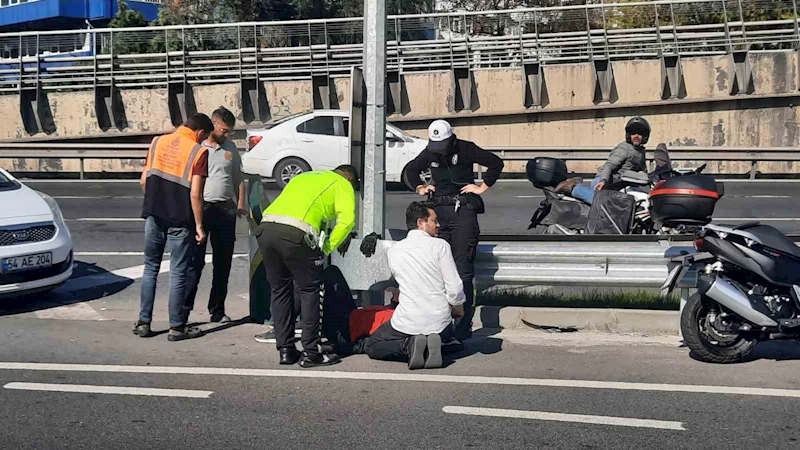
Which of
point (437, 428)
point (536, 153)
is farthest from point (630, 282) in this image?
point (536, 153)

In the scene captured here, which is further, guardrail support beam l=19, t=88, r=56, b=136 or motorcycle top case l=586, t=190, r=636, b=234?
guardrail support beam l=19, t=88, r=56, b=136

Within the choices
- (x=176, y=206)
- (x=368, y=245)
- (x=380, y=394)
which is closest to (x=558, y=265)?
(x=368, y=245)

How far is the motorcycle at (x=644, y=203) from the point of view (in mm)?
7766

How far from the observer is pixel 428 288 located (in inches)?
280

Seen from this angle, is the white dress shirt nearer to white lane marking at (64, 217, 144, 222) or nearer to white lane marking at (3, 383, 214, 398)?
white lane marking at (3, 383, 214, 398)

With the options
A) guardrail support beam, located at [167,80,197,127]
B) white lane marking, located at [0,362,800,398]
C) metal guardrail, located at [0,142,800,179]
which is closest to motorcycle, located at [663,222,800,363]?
white lane marking, located at [0,362,800,398]

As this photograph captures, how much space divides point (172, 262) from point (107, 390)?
171 cm

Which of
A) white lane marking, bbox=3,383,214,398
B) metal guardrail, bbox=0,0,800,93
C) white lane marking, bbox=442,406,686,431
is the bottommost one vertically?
white lane marking, bbox=442,406,686,431

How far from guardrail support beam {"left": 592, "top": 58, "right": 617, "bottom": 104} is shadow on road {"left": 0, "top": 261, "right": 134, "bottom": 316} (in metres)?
17.0

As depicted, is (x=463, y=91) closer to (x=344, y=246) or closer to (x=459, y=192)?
(x=459, y=192)

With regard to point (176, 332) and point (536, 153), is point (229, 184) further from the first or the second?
point (536, 153)

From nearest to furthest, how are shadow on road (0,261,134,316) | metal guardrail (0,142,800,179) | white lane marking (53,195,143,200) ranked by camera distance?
shadow on road (0,261,134,316) < white lane marking (53,195,143,200) < metal guardrail (0,142,800,179)

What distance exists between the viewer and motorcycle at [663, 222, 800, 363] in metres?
6.86

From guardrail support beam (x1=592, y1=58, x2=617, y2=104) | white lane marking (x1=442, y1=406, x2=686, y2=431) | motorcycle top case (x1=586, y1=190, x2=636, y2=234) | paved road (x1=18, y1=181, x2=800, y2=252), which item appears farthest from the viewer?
guardrail support beam (x1=592, y1=58, x2=617, y2=104)
